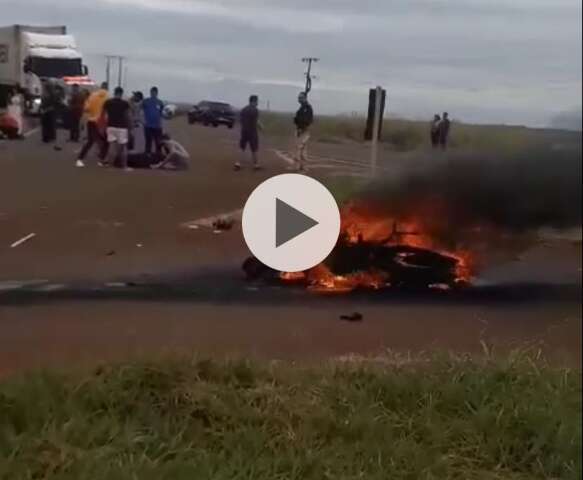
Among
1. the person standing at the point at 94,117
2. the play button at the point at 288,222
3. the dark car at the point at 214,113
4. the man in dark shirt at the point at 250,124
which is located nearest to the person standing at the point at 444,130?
the play button at the point at 288,222

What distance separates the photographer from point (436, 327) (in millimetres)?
4492

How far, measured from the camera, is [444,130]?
4.14 metres

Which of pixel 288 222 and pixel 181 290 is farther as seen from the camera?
pixel 181 290

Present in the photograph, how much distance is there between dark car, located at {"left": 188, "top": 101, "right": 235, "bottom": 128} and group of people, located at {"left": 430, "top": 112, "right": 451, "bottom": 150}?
2.81 ft

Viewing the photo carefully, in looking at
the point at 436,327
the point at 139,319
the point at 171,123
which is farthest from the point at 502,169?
the point at 139,319

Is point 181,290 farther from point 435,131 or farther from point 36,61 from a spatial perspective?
point 435,131

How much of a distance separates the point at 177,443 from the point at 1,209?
1.27 meters

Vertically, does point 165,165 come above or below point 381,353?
above

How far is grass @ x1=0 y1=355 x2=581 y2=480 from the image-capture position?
3863mm

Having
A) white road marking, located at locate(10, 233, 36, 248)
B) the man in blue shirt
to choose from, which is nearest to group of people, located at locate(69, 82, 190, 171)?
the man in blue shirt

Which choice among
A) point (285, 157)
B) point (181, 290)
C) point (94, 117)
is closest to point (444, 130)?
point (285, 157)

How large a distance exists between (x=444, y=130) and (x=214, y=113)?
3.20ft

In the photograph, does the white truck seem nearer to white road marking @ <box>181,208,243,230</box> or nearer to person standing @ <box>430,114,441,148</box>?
white road marking @ <box>181,208,243,230</box>

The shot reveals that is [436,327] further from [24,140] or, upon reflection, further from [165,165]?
[24,140]
